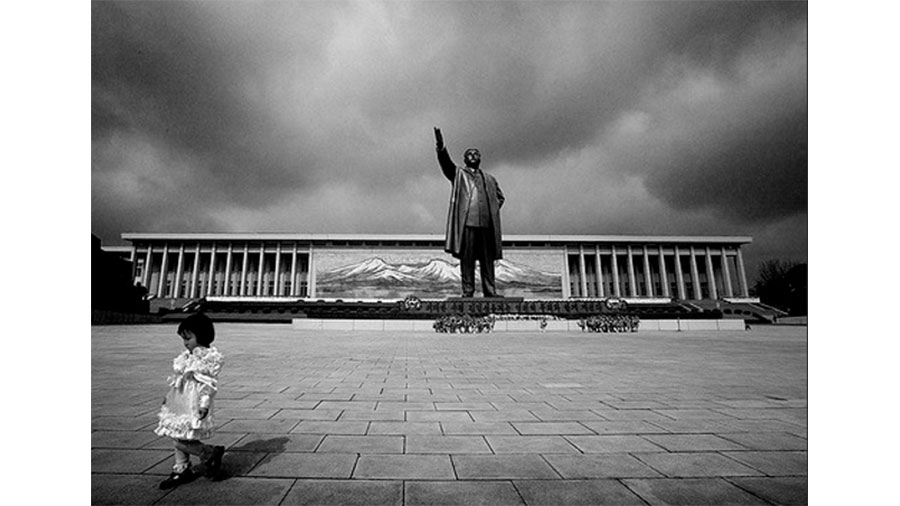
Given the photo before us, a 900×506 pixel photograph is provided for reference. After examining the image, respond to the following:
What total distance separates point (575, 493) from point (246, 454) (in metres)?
2.00

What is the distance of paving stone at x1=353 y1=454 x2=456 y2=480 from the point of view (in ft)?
8.12

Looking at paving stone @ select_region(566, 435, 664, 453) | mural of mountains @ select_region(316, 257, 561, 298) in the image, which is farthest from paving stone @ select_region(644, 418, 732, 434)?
mural of mountains @ select_region(316, 257, 561, 298)

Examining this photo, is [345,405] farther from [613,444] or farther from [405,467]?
[613,444]

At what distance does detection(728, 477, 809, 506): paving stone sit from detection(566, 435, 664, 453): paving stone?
2.04 ft

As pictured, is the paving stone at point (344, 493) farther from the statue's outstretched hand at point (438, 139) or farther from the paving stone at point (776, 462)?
the statue's outstretched hand at point (438, 139)

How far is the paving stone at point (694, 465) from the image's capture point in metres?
2.57

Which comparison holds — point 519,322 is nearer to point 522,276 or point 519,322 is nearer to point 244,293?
point 522,276

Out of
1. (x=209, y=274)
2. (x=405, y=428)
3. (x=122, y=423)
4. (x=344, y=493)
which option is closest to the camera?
(x=344, y=493)

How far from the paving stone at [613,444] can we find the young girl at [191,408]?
2257 millimetres

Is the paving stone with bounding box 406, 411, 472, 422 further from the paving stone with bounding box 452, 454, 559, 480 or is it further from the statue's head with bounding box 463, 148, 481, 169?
the statue's head with bounding box 463, 148, 481, 169

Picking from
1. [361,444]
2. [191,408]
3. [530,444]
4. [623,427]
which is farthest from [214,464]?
[623,427]

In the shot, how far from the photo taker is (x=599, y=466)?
2674mm

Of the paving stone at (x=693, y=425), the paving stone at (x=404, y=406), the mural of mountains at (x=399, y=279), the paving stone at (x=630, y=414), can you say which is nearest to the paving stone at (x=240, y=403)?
the paving stone at (x=404, y=406)

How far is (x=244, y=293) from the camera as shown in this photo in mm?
61906
